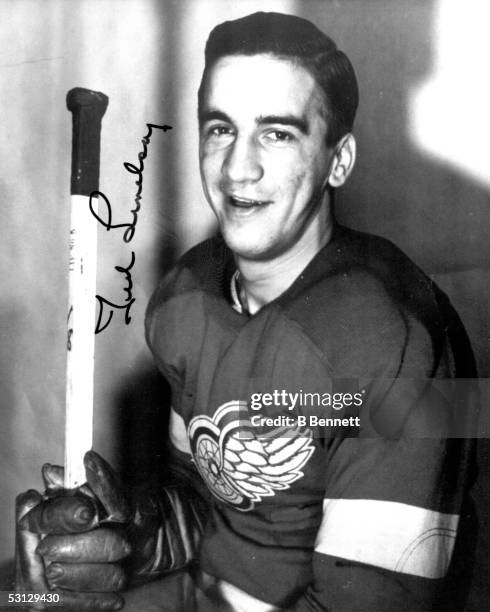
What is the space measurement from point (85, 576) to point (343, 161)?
0.52 m

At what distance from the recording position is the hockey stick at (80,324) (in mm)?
690

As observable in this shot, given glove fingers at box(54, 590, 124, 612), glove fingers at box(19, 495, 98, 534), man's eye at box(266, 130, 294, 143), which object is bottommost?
glove fingers at box(54, 590, 124, 612)

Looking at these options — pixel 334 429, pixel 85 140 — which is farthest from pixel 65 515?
pixel 85 140

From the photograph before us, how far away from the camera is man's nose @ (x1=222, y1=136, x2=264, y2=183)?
68cm

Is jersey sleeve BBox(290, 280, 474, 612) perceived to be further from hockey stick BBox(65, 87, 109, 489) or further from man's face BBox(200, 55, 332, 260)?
hockey stick BBox(65, 87, 109, 489)

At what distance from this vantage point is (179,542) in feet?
2.52

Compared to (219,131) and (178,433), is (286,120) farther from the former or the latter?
(178,433)

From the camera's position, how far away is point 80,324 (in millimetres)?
693

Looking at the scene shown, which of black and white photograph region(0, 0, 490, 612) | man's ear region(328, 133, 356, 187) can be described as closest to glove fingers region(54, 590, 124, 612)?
black and white photograph region(0, 0, 490, 612)

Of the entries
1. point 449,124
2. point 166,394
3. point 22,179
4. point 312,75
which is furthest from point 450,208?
point 22,179

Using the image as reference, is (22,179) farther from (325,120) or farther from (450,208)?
(450,208)

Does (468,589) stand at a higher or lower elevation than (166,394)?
lower

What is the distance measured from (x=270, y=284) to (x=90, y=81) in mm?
315
